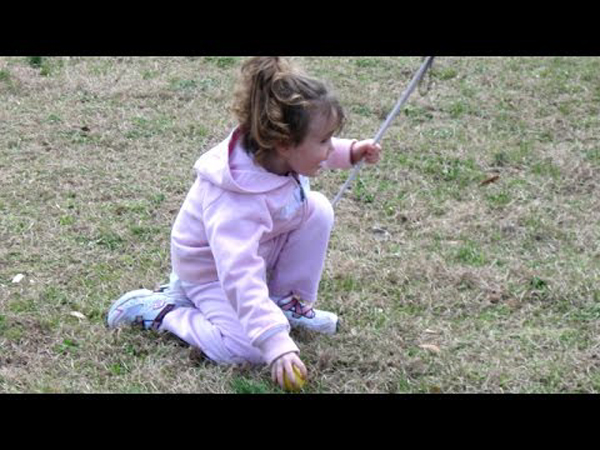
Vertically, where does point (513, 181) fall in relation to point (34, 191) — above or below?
above

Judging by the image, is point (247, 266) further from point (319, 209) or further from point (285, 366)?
point (319, 209)

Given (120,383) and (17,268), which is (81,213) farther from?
(120,383)

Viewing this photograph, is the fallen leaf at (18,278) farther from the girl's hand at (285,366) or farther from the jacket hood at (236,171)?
the girl's hand at (285,366)

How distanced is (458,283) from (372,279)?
32 centimetres

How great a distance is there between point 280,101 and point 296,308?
0.77 meters

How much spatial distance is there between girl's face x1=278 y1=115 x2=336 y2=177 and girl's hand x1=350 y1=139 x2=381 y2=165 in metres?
0.37

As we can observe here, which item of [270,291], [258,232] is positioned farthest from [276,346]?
[270,291]

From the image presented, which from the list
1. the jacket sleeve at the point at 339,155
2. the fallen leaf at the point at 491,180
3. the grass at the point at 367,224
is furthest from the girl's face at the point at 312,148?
the fallen leaf at the point at 491,180

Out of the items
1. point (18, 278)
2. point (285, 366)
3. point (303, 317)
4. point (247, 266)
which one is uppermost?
point (247, 266)

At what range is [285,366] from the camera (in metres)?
2.84

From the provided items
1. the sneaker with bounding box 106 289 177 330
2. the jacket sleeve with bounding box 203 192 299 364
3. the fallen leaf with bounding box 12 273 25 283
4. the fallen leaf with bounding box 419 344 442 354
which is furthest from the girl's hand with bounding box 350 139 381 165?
the fallen leaf with bounding box 12 273 25 283

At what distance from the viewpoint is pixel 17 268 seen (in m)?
3.76

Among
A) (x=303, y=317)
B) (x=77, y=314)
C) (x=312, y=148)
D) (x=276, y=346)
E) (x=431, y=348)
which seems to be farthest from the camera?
(x=77, y=314)

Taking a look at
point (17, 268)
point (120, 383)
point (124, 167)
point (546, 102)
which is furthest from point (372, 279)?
point (546, 102)
